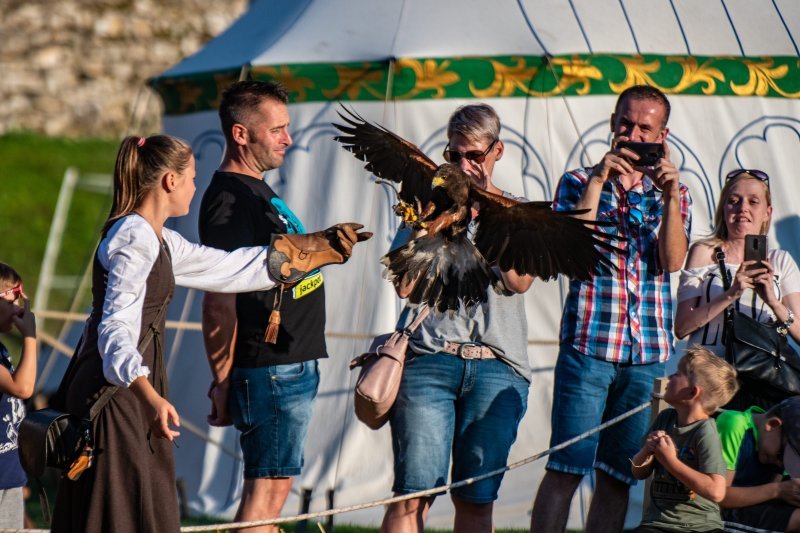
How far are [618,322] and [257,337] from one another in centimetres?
133

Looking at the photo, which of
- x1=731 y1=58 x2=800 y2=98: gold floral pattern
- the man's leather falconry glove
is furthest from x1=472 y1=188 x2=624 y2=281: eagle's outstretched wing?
x1=731 y1=58 x2=800 y2=98: gold floral pattern

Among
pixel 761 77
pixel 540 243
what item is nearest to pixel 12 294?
pixel 540 243

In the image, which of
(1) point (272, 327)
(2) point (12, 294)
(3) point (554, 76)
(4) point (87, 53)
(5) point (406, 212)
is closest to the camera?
(5) point (406, 212)

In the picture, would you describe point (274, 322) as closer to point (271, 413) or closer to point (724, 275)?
point (271, 413)

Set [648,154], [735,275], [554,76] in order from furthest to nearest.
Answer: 1. [554,76]
2. [735,275]
3. [648,154]

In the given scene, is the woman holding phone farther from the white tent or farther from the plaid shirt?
the white tent

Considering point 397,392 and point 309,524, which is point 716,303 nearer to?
point 397,392

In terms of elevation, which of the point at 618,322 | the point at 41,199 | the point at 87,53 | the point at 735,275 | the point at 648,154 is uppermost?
the point at 87,53

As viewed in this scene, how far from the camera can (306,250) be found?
→ 3549 millimetres

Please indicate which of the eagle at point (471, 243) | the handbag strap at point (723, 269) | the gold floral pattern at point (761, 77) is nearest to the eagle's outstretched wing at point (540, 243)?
the eagle at point (471, 243)

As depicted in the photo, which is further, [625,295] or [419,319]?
[625,295]

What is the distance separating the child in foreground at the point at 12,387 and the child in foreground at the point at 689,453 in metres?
2.06

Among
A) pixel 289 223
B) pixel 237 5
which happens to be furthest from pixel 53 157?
pixel 289 223

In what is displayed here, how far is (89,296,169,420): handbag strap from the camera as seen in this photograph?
3064 millimetres
